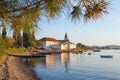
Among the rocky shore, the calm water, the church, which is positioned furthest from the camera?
the church

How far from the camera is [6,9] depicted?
382 centimetres

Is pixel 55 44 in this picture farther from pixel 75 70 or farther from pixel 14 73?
pixel 14 73

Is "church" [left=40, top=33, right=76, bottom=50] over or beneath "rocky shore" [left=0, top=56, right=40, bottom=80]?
over

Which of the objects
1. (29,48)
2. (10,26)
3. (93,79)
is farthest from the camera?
(29,48)

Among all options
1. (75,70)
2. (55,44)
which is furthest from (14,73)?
(55,44)

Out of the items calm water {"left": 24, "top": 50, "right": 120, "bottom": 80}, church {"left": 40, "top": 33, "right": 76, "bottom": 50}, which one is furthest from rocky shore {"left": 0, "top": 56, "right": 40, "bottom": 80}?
church {"left": 40, "top": 33, "right": 76, "bottom": 50}

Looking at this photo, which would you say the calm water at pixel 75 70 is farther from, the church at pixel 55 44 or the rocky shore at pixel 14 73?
the church at pixel 55 44

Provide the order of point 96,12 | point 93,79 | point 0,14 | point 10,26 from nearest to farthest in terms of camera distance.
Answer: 1. point 96,12
2. point 0,14
3. point 10,26
4. point 93,79

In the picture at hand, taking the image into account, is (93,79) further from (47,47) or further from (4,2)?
(47,47)

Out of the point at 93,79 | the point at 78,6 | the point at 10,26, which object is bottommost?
the point at 93,79

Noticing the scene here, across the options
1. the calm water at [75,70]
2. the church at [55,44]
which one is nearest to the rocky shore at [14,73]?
the calm water at [75,70]

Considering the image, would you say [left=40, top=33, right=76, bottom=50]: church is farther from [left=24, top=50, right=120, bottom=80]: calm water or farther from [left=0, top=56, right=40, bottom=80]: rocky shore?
[left=0, top=56, right=40, bottom=80]: rocky shore

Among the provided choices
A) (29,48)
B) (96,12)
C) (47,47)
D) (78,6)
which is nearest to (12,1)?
(78,6)

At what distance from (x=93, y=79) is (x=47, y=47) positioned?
9254 centimetres
